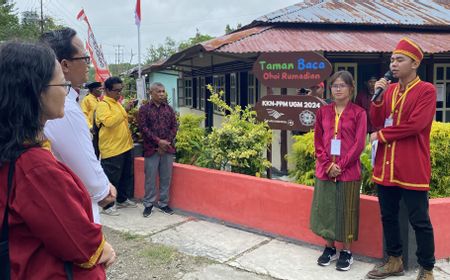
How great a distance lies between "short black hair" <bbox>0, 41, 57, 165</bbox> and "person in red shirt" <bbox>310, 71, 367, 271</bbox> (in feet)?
8.99

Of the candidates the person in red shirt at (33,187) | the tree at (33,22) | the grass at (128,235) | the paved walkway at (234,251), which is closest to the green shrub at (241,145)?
the paved walkway at (234,251)

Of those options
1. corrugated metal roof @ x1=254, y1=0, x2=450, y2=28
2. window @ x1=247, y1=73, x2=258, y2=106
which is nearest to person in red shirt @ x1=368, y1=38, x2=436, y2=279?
corrugated metal roof @ x1=254, y1=0, x2=450, y2=28

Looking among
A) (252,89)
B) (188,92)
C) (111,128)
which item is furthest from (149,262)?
(188,92)

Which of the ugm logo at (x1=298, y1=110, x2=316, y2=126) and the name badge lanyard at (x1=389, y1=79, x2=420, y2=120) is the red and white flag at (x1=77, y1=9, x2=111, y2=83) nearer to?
the ugm logo at (x1=298, y1=110, x2=316, y2=126)

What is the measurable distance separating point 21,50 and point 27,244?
0.66 meters

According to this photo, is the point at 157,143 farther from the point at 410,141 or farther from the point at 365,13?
the point at 365,13

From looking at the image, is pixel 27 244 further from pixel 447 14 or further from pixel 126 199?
pixel 447 14

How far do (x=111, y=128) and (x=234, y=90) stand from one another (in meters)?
6.13

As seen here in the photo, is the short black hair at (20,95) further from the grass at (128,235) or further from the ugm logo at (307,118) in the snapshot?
the ugm logo at (307,118)

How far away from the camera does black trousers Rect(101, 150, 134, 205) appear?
18.5 feet

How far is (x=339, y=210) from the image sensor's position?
3744mm

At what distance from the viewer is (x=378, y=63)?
30.4 ft

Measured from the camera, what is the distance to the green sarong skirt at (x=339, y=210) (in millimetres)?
3734

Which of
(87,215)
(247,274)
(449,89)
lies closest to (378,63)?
(449,89)
